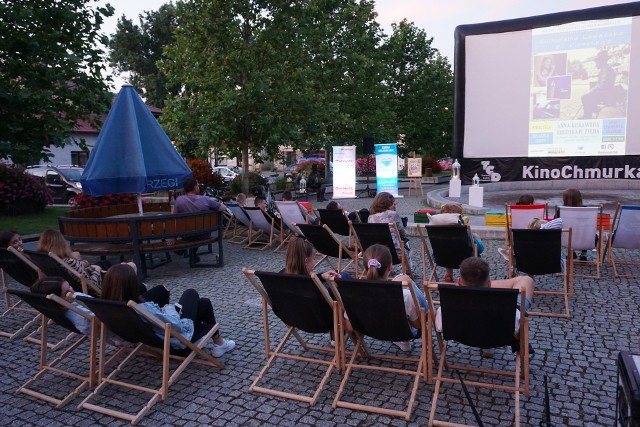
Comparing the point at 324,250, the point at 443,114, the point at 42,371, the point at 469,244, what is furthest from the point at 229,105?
the point at 443,114

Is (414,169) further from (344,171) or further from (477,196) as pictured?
(477,196)

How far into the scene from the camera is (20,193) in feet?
44.2

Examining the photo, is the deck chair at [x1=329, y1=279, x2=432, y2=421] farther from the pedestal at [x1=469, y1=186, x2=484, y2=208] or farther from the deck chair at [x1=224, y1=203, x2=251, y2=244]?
the pedestal at [x1=469, y1=186, x2=484, y2=208]

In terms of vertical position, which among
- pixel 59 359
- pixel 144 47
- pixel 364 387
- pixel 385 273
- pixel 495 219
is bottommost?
pixel 364 387

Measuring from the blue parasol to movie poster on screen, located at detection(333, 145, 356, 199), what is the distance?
12421mm

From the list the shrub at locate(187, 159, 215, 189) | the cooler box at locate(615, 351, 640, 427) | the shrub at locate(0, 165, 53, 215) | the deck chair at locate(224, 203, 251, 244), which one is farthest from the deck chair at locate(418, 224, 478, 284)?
the shrub at locate(187, 159, 215, 189)

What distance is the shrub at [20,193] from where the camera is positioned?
13367 millimetres

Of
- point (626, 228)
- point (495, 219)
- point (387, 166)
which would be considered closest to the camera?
point (626, 228)

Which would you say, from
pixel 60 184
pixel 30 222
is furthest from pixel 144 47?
pixel 30 222

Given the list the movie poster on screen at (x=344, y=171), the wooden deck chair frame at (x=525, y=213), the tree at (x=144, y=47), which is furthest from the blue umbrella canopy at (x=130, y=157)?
the tree at (x=144, y=47)

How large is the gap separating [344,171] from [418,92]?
16.6 meters

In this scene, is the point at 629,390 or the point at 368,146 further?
the point at 368,146

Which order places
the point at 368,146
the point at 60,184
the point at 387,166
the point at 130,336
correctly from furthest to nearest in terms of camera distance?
the point at 368,146, the point at 387,166, the point at 60,184, the point at 130,336

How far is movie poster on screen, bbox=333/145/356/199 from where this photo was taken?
19.7 m
